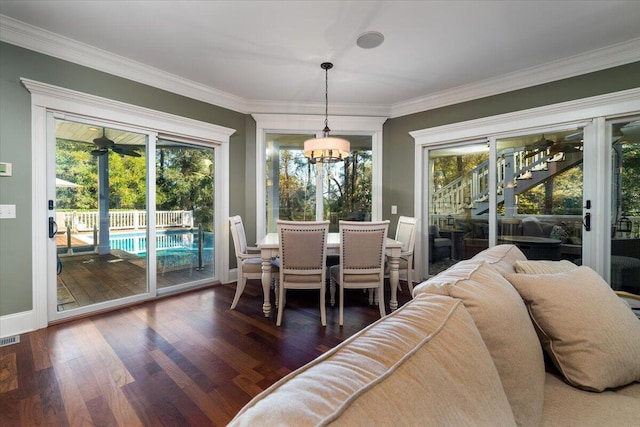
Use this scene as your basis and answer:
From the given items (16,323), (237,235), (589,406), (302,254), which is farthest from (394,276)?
(16,323)

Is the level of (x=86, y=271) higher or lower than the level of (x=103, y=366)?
higher

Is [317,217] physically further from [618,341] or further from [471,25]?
[618,341]

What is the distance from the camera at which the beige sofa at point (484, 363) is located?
463 millimetres

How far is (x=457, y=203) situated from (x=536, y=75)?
1.70 meters

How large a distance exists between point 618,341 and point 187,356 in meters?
2.39

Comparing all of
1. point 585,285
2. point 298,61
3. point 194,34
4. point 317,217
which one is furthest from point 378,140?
point 585,285

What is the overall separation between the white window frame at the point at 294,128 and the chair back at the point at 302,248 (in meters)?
1.67

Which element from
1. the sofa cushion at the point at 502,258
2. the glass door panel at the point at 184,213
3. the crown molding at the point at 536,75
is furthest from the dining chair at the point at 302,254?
the crown molding at the point at 536,75

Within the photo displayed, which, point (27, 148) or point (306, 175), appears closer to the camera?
point (27, 148)

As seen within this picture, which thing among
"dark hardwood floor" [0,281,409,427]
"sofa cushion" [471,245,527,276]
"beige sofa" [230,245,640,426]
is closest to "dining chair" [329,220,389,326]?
"dark hardwood floor" [0,281,409,427]

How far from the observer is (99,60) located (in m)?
2.80

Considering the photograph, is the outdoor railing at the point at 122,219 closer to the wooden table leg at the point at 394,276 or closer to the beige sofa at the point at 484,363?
the wooden table leg at the point at 394,276

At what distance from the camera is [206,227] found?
389cm

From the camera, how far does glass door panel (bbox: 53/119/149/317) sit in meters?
2.72
